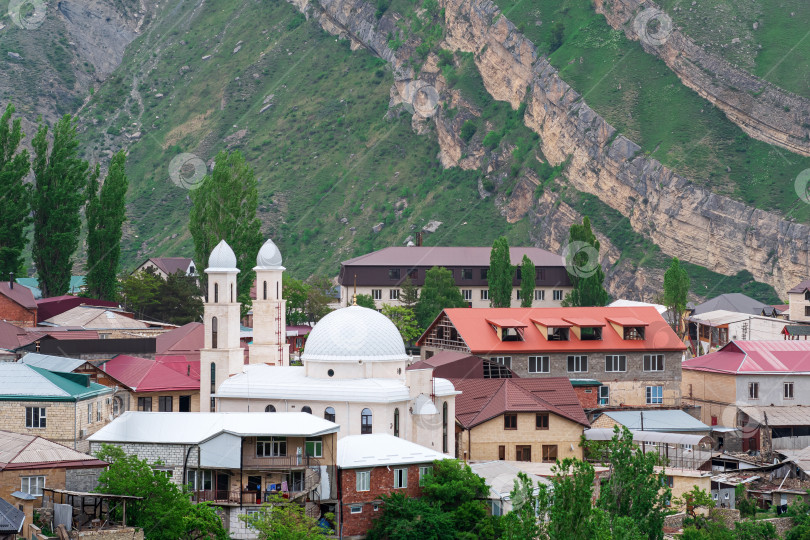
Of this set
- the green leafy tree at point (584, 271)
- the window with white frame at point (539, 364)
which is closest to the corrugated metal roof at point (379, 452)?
the window with white frame at point (539, 364)

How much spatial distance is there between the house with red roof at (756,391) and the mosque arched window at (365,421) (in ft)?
80.6

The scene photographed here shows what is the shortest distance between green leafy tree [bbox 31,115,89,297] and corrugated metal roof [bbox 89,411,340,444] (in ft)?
102

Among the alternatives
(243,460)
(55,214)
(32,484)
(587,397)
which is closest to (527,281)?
(587,397)

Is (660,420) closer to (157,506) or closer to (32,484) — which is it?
(157,506)

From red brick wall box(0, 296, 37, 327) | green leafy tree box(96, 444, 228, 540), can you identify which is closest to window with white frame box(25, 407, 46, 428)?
green leafy tree box(96, 444, 228, 540)

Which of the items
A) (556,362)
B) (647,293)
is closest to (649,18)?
(647,293)

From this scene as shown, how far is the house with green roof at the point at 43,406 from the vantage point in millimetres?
52906

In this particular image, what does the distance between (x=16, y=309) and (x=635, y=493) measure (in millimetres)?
39941

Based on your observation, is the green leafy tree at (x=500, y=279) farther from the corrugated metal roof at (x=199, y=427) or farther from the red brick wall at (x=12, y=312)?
the corrugated metal roof at (x=199, y=427)

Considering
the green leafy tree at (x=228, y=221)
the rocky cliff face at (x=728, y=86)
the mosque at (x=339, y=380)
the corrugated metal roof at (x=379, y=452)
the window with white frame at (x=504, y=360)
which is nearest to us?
the corrugated metal roof at (x=379, y=452)

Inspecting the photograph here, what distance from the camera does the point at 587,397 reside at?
242 feet

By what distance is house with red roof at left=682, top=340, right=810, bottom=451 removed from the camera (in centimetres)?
7356

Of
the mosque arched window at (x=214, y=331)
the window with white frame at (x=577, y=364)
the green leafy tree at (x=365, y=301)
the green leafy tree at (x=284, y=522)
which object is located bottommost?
the green leafy tree at (x=284, y=522)

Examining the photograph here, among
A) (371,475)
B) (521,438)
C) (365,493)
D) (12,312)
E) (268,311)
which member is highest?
(12,312)
